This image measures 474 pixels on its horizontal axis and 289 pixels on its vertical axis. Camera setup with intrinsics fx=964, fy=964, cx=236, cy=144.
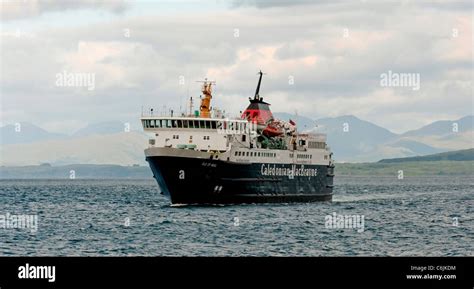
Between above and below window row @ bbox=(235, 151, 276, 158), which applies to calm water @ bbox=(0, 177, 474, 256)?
below

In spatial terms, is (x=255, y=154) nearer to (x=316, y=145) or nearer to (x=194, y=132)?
(x=194, y=132)

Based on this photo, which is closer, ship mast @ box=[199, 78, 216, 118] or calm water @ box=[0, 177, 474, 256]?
calm water @ box=[0, 177, 474, 256]

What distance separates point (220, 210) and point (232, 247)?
74.4 feet

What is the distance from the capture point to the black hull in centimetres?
8012

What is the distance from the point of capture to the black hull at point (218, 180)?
80.1 meters

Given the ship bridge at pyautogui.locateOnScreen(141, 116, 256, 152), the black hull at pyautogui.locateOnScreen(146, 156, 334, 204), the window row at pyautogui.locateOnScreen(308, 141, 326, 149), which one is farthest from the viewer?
the window row at pyautogui.locateOnScreen(308, 141, 326, 149)

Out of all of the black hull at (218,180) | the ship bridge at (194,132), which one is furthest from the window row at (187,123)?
the black hull at (218,180)

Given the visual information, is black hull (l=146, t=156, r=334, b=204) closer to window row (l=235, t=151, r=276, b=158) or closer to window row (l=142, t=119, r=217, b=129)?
window row (l=235, t=151, r=276, b=158)

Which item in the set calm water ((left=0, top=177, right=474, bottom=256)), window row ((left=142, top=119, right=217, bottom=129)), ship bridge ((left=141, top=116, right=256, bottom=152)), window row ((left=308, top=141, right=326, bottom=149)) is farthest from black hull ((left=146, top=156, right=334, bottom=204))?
window row ((left=308, top=141, right=326, bottom=149))

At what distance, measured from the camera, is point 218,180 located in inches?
3219

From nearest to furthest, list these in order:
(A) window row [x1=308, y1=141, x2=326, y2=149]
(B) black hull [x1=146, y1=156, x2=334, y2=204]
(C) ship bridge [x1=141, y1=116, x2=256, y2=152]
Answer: (B) black hull [x1=146, y1=156, x2=334, y2=204], (C) ship bridge [x1=141, y1=116, x2=256, y2=152], (A) window row [x1=308, y1=141, x2=326, y2=149]

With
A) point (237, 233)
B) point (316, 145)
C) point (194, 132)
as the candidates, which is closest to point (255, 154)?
point (194, 132)
